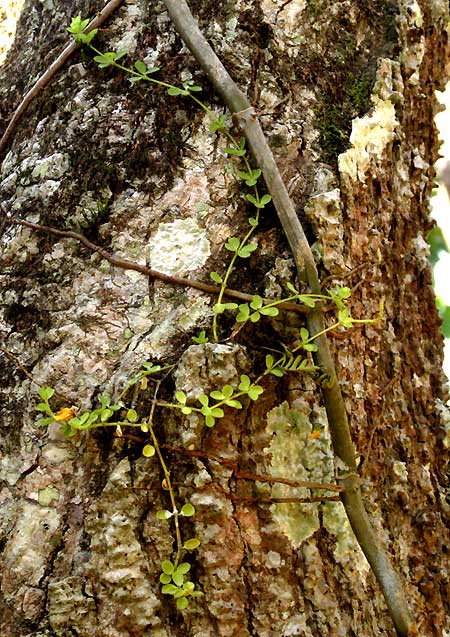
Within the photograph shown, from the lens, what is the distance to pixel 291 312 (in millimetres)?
1044

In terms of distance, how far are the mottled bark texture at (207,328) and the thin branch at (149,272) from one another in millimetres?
12

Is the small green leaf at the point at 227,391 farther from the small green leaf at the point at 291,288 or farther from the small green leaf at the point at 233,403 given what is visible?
the small green leaf at the point at 291,288

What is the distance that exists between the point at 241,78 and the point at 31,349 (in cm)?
54

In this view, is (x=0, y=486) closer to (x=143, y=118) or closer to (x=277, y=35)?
(x=143, y=118)

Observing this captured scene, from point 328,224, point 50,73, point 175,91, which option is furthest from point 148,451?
point 50,73

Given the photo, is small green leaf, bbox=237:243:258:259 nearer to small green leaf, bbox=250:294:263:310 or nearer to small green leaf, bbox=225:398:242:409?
small green leaf, bbox=250:294:263:310

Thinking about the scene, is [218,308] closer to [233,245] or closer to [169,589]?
[233,245]

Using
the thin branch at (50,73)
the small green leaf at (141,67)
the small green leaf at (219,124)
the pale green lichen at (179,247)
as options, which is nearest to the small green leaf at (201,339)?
the pale green lichen at (179,247)

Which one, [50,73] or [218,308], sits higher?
[50,73]

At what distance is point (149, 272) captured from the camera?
107 cm

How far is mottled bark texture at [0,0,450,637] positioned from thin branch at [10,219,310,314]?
1 centimetres

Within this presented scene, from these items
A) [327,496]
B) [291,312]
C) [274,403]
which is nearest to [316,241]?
[291,312]

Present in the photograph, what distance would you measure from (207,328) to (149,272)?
127 mm

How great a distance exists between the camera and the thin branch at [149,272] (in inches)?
40.8
